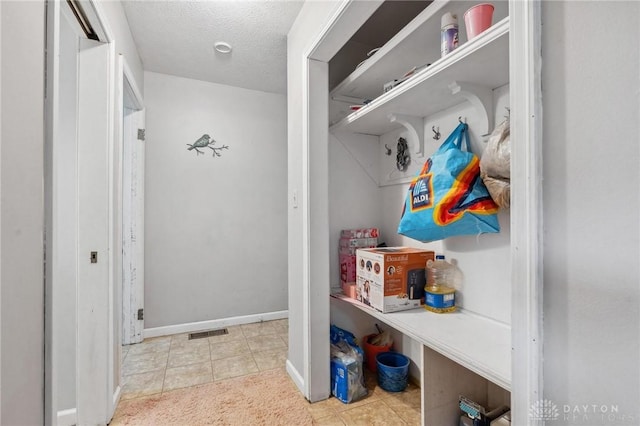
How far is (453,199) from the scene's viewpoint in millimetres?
1241

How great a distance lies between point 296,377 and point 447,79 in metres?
1.92

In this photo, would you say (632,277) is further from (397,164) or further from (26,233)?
(397,164)

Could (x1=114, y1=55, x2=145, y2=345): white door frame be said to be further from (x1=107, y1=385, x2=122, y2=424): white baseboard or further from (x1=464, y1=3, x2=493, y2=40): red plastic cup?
(x1=464, y1=3, x2=493, y2=40): red plastic cup

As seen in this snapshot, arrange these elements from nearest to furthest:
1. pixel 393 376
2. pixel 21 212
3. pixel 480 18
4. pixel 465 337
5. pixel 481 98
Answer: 1. pixel 21 212
2. pixel 480 18
3. pixel 465 337
4. pixel 481 98
5. pixel 393 376

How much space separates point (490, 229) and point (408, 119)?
2.66 feet

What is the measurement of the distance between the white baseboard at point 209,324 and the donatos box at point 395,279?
184 centimetres

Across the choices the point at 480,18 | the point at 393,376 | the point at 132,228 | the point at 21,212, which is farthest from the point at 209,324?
the point at 480,18

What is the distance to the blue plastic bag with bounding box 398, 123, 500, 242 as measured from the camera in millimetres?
1228

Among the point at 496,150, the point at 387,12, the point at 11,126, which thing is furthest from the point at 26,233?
the point at 387,12

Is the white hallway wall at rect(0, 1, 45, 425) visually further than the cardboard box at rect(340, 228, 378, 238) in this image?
No

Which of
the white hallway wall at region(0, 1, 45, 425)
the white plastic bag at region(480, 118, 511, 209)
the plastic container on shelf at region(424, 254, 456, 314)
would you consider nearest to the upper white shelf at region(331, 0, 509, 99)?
the white plastic bag at region(480, 118, 511, 209)

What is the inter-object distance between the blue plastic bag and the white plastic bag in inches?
2.3

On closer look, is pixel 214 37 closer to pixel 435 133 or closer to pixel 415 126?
pixel 415 126

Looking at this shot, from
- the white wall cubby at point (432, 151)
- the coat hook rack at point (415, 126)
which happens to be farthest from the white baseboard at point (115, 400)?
the coat hook rack at point (415, 126)
